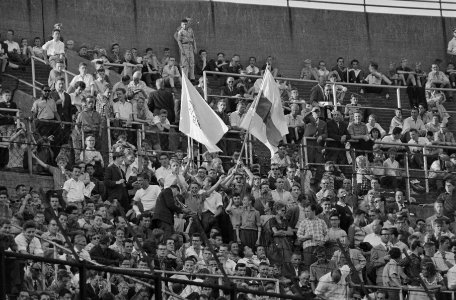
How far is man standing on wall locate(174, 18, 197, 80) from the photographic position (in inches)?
1763

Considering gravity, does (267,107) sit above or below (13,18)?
below

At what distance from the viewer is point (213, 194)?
3525 cm

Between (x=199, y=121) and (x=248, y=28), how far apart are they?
13.0 meters

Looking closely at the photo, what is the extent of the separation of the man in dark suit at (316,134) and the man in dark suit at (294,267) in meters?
5.36

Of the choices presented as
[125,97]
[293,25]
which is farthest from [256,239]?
[293,25]

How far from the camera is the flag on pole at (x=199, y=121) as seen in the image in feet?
119

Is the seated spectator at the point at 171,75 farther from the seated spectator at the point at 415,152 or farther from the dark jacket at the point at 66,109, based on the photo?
the dark jacket at the point at 66,109

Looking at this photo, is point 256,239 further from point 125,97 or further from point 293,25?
point 293,25

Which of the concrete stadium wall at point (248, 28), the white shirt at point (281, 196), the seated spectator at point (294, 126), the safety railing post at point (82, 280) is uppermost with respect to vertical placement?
the concrete stadium wall at point (248, 28)

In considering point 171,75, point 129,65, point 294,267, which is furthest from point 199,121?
point 171,75

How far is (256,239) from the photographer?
3466 cm

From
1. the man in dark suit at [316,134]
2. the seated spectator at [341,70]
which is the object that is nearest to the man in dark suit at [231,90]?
the man in dark suit at [316,134]

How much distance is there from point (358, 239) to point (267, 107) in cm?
317

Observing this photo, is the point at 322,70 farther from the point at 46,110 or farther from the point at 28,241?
the point at 28,241
